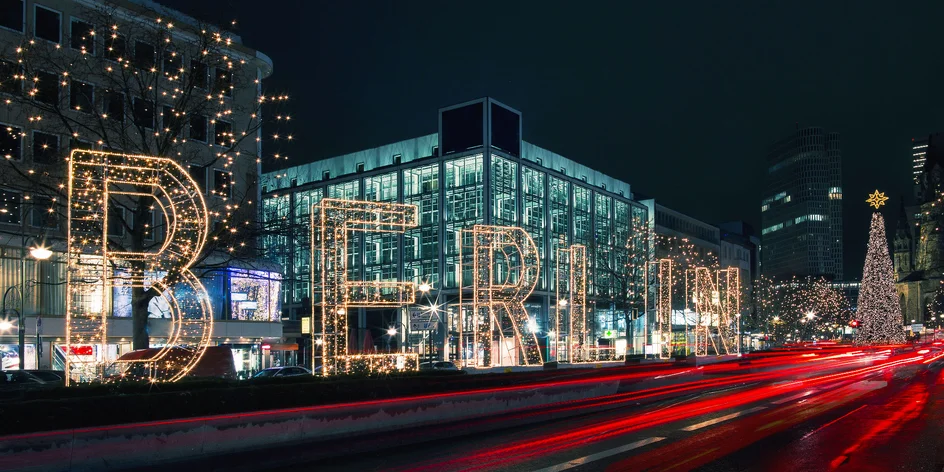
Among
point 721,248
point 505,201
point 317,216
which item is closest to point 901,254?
point 721,248

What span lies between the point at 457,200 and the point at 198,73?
47965 mm

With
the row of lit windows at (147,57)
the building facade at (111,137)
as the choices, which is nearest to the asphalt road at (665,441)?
the building facade at (111,137)

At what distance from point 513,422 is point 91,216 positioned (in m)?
10.7

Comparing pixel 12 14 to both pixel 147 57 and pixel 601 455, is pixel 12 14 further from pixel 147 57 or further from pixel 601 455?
pixel 601 455

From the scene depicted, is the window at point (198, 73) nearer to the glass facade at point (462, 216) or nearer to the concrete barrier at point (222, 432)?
A: the concrete barrier at point (222, 432)

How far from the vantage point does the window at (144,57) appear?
25.0 metres

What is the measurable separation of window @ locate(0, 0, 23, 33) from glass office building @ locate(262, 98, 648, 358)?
1162 inches

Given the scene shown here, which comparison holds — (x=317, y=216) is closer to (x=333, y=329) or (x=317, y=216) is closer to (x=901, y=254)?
(x=333, y=329)

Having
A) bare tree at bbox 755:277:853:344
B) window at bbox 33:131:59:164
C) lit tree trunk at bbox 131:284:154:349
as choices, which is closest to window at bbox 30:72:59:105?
window at bbox 33:131:59:164

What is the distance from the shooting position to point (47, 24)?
1508 inches

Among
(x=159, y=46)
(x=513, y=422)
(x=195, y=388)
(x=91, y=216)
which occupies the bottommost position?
(x=513, y=422)

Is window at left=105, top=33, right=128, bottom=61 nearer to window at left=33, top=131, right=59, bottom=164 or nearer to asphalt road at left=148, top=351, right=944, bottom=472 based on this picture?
window at left=33, top=131, right=59, bottom=164

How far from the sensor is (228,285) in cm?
4666

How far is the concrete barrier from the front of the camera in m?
12.3
